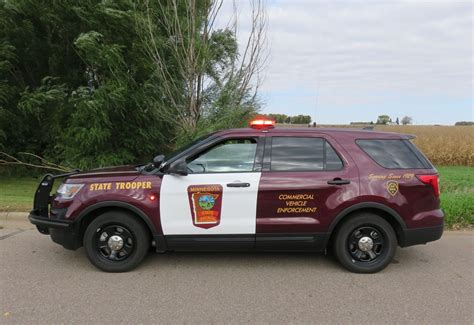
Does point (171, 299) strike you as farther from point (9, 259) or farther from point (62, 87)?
point (62, 87)

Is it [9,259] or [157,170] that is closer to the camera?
[157,170]

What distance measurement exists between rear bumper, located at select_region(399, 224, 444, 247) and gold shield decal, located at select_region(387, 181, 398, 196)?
18.4 inches

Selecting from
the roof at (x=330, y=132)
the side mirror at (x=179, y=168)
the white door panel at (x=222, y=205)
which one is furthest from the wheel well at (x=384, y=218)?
the side mirror at (x=179, y=168)

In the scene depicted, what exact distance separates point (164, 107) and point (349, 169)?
19.0 ft

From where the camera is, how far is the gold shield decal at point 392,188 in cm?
444

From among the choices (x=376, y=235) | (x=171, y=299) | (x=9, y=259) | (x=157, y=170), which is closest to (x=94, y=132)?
(x=9, y=259)

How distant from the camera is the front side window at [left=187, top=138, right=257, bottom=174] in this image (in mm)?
4500

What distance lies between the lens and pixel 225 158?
4539 mm

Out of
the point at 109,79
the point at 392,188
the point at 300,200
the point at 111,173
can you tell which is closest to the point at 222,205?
the point at 300,200

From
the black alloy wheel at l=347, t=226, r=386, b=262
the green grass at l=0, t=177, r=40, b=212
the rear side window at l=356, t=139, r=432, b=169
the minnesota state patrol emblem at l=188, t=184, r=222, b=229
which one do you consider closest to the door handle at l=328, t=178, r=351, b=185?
the rear side window at l=356, t=139, r=432, b=169

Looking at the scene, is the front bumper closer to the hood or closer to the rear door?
the hood

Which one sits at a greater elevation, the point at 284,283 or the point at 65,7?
the point at 65,7

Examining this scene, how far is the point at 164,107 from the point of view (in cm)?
923

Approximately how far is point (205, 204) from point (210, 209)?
79 millimetres
